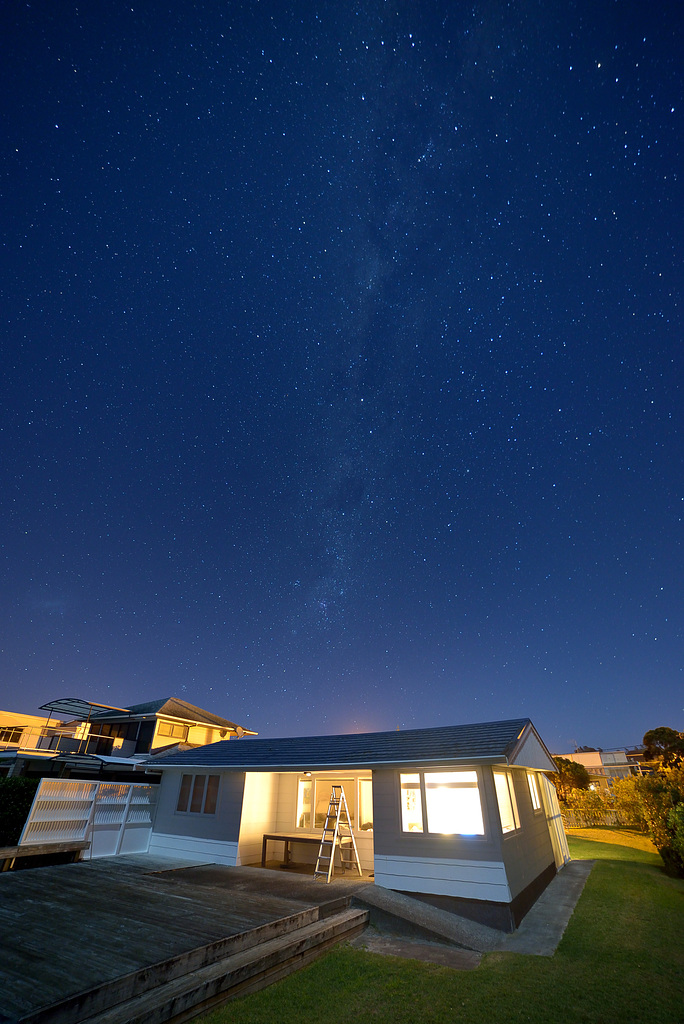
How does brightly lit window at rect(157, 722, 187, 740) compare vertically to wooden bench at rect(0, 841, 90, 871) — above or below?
above

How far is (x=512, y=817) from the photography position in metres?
11.0

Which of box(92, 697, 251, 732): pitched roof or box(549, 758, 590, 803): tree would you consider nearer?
box(92, 697, 251, 732): pitched roof

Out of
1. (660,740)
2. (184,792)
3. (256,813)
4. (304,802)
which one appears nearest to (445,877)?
(256,813)

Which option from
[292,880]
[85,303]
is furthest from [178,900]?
[85,303]

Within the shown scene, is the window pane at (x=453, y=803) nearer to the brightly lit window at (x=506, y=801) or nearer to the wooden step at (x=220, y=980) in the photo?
the brightly lit window at (x=506, y=801)

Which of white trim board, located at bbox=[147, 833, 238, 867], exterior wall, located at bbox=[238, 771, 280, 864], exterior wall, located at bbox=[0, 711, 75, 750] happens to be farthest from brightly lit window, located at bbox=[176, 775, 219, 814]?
exterior wall, located at bbox=[0, 711, 75, 750]

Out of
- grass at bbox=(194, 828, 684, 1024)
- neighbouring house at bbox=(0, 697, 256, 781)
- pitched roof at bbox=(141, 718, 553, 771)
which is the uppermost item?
neighbouring house at bbox=(0, 697, 256, 781)

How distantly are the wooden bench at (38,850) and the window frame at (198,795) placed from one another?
9.32ft

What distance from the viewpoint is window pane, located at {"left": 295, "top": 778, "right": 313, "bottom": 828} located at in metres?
15.2

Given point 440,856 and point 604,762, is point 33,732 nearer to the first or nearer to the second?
point 440,856

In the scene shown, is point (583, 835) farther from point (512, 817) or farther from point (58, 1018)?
point (58, 1018)

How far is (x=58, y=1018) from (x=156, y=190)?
2153cm

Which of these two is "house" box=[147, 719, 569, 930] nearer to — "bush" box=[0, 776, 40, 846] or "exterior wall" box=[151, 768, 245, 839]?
"exterior wall" box=[151, 768, 245, 839]

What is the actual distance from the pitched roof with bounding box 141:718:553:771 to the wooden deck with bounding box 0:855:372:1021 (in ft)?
8.49
